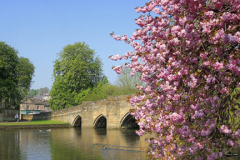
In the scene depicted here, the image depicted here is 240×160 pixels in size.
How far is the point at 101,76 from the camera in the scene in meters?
42.9

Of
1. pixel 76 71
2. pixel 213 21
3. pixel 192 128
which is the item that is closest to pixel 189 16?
pixel 213 21

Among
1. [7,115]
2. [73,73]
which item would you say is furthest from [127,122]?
[7,115]

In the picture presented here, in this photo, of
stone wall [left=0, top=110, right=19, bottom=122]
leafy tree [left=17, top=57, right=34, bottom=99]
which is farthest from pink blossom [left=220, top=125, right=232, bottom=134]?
stone wall [left=0, top=110, right=19, bottom=122]

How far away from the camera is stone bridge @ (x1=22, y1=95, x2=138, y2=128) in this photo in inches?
1085

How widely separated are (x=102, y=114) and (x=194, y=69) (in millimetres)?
25900

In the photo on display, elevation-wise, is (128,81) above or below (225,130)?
above

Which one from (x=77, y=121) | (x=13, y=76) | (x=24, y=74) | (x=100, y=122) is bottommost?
(x=100, y=122)

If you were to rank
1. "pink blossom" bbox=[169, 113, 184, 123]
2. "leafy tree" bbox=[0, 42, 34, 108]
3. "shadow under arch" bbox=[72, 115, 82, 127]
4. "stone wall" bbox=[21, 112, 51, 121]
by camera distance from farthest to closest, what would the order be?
"stone wall" bbox=[21, 112, 51, 121] → "leafy tree" bbox=[0, 42, 34, 108] → "shadow under arch" bbox=[72, 115, 82, 127] → "pink blossom" bbox=[169, 113, 184, 123]

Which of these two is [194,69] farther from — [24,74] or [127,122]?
[24,74]

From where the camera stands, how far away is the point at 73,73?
39.6 meters

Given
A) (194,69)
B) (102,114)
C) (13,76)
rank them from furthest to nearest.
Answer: (13,76)
(102,114)
(194,69)

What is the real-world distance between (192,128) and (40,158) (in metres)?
9.33

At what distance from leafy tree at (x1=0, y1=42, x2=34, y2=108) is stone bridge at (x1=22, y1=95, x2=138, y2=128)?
16.5 feet

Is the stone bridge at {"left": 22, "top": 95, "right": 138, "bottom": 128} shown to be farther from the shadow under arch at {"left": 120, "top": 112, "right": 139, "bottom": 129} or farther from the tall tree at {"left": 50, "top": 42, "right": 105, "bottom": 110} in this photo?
the tall tree at {"left": 50, "top": 42, "right": 105, "bottom": 110}
